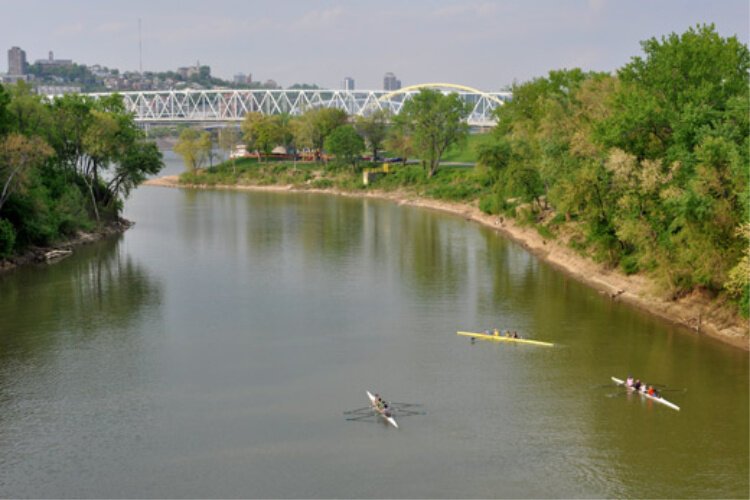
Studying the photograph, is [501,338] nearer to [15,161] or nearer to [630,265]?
[630,265]

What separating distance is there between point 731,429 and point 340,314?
58.1ft

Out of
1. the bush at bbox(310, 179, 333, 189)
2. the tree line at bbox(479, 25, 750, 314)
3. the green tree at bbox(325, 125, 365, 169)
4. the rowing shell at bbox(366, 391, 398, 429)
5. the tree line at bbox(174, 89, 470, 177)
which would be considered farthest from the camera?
the bush at bbox(310, 179, 333, 189)

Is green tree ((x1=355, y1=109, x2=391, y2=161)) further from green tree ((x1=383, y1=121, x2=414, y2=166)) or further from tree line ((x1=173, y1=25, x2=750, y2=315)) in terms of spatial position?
tree line ((x1=173, y1=25, x2=750, y2=315))

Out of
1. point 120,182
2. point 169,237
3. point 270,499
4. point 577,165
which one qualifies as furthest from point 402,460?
point 120,182

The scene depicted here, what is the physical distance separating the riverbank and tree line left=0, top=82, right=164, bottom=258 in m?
0.49

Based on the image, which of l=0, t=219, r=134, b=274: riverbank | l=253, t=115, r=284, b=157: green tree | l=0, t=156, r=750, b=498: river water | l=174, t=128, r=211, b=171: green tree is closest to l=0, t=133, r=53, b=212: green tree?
l=0, t=219, r=134, b=274: riverbank

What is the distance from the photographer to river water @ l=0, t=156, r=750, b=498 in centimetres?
2167

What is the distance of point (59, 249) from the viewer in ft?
176

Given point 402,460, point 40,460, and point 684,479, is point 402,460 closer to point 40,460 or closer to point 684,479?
point 684,479

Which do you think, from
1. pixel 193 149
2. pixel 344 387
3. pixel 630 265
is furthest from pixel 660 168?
pixel 193 149

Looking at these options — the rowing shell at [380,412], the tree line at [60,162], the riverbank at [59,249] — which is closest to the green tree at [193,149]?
the tree line at [60,162]

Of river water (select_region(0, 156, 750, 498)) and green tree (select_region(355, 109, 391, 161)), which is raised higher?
green tree (select_region(355, 109, 391, 161))

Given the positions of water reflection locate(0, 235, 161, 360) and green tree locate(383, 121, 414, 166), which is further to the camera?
green tree locate(383, 121, 414, 166)

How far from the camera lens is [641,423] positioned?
82.3 ft
